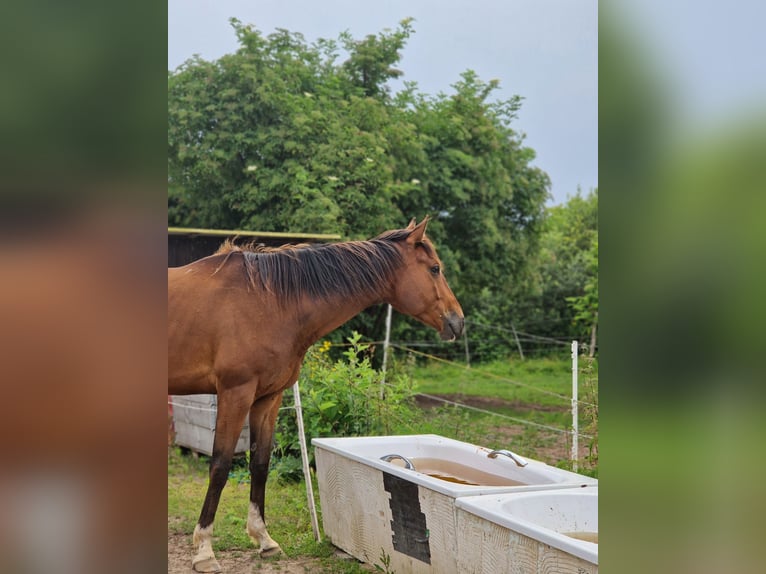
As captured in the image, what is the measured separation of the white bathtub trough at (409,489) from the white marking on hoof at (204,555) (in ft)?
2.07

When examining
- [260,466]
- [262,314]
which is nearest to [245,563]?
[260,466]

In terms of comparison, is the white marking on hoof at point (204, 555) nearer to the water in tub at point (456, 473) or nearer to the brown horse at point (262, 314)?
the brown horse at point (262, 314)

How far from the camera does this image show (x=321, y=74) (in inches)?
417

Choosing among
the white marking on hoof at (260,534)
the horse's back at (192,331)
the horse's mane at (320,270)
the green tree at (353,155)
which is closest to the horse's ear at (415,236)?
the horse's mane at (320,270)

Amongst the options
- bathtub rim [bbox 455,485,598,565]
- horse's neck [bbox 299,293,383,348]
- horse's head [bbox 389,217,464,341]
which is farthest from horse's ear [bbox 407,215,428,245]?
bathtub rim [bbox 455,485,598,565]

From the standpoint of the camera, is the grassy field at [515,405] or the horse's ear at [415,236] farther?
the grassy field at [515,405]

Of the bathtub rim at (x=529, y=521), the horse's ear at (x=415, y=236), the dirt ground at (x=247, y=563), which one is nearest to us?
the bathtub rim at (x=529, y=521)

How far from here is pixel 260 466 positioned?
12.5ft

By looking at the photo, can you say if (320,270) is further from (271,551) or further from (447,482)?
(271,551)

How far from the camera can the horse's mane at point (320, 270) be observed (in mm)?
3623

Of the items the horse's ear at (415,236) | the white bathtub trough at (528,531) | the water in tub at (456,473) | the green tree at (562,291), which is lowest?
the water in tub at (456,473)

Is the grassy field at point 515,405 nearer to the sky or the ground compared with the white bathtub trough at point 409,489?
nearer to the ground

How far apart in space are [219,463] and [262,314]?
0.69m
